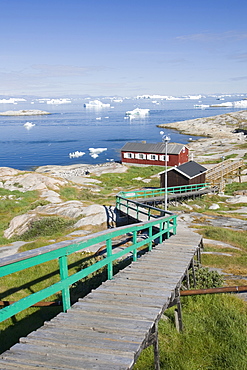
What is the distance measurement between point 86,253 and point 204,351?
999 cm

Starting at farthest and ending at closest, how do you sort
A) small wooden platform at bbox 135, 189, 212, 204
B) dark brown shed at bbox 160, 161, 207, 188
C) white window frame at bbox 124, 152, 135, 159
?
white window frame at bbox 124, 152, 135, 159 < dark brown shed at bbox 160, 161, 207, 188 < small wooden platform at bbox 135, 189, 212, 204

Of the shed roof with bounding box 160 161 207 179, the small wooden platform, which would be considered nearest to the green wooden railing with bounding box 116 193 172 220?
the small wooden platform

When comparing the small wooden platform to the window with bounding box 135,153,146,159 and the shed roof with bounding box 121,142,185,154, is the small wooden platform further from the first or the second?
the window with bounding box 135,153,146,159

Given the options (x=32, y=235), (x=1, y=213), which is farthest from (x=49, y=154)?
(x=32, y=235)

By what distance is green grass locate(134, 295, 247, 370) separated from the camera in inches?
239

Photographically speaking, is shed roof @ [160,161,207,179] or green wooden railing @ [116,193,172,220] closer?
green wooden railing @ [116,193,172,220]

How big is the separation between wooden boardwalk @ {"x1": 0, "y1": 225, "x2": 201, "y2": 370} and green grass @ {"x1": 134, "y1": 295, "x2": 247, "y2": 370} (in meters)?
0.72

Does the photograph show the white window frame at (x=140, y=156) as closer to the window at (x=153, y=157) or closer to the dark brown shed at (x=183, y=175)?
the window at (x=153, y=157)

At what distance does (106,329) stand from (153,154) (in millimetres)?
53796

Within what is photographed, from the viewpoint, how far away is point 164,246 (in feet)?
37.6

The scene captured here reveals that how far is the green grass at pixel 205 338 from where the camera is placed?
239 inches

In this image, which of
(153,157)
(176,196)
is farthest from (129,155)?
(176,196)

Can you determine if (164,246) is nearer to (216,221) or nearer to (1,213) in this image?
(216,221)

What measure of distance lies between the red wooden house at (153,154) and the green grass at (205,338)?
46.2 meters
